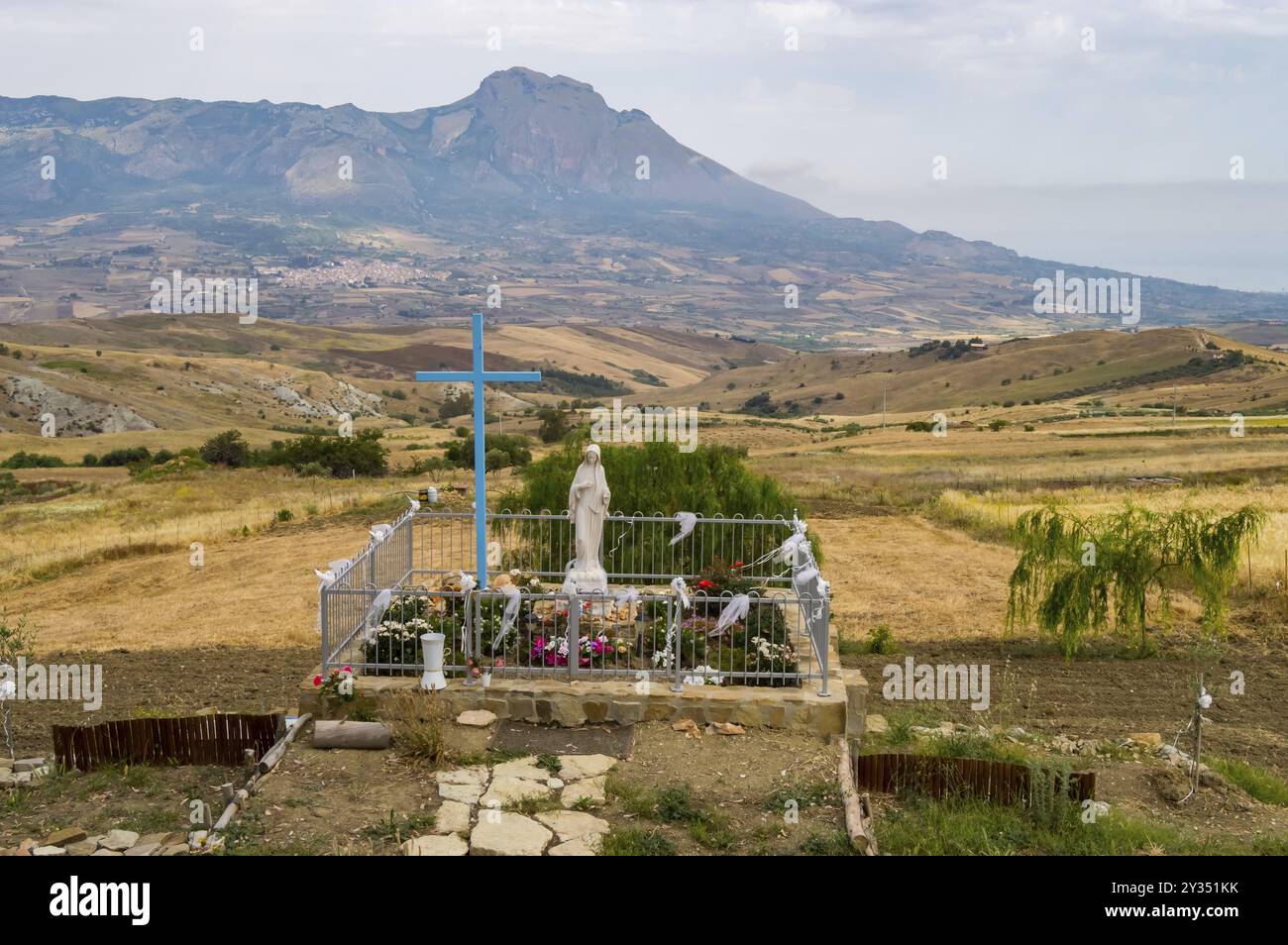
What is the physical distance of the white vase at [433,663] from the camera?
1094 centimetres

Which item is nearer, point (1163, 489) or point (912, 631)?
point (912, 631)

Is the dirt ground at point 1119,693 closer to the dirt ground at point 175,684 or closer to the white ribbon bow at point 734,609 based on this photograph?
the white ribbon bow at point 734,609

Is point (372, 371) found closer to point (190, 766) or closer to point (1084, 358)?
point (1084, 358)

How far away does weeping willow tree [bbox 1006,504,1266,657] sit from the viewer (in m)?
16.0

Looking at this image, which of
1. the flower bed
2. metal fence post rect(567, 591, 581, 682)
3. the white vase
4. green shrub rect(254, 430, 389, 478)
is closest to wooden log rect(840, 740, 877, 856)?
the flower bed

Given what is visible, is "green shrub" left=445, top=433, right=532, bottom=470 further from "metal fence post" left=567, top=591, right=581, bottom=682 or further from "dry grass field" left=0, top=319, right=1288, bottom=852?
"metal fence post" left=567, top=591, right=581, bottom=682

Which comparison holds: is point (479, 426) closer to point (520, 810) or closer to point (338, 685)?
point (338, 685)

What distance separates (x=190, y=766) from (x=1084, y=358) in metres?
109

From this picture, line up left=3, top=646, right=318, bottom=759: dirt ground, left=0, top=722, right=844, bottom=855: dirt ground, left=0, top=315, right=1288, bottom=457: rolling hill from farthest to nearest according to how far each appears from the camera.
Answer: left=0, top=315, right=1288, bottom=457: rolling hill
left=3, top=646, right=318, bottom=759: dirt ground
left=0, top=722, right=844, bottom=855: dirt ground

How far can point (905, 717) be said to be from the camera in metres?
13.1

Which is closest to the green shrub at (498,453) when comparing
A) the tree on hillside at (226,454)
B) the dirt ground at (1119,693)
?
the tree on hillside at (226,454)

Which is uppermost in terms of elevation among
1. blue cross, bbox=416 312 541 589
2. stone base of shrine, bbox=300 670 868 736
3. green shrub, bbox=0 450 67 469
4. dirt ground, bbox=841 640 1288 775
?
blue cross, bbox=416 312 541 589

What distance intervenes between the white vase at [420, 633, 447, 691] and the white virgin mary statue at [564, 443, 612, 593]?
6.82 ft
